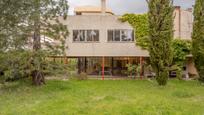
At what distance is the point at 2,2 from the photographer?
1468 cm

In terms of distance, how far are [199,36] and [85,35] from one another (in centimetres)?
1343

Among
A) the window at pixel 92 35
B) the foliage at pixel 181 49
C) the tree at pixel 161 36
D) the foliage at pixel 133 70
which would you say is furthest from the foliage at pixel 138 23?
the tree at pixel 161 36

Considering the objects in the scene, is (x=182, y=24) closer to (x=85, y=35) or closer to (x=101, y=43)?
(x=101, y=43)

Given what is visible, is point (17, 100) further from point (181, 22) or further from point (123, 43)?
point (181, 22)

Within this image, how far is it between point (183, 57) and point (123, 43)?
6.44 meters

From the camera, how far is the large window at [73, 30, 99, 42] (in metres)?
42.4

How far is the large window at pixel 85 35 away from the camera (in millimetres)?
42438

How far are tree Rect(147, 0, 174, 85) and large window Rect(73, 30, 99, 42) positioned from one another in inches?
483

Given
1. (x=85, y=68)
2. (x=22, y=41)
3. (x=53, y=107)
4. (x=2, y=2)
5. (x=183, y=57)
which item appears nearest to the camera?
(x=2, y=2)

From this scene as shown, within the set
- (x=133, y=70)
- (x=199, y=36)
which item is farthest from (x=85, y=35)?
(x=199, y=36)

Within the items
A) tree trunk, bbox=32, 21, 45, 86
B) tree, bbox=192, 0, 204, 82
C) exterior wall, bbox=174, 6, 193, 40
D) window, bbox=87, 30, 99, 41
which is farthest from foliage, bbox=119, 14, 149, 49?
tree trunk, bbox=32, 21, 45, 86

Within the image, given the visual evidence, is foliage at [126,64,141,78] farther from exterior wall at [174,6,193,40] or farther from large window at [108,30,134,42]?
exterior wall at [174,6,193,40]

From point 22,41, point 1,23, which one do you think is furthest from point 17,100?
point 1,23

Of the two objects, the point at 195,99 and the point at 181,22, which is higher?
the point at 181,22
